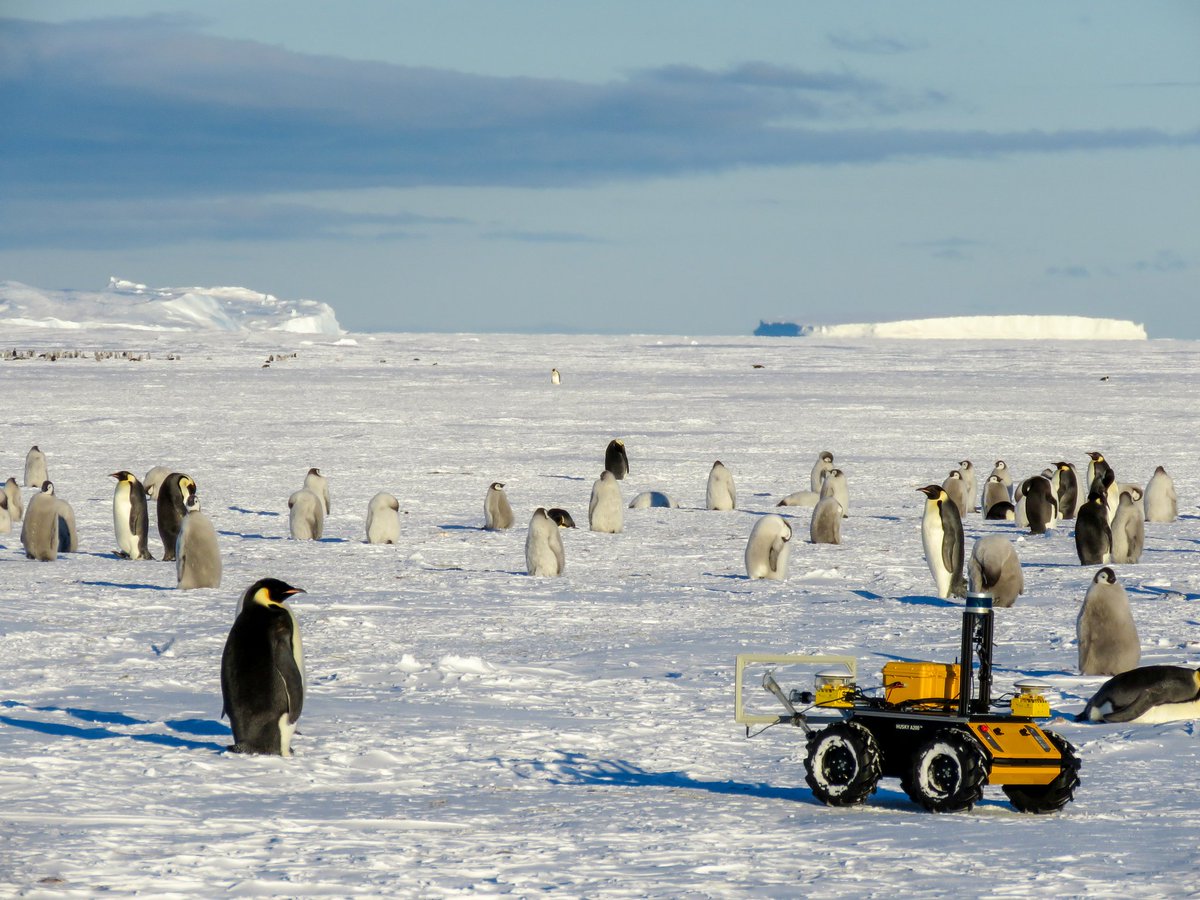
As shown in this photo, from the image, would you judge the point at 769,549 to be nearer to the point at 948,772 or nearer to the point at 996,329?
the point at 948,772

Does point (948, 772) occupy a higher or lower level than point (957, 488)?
lower

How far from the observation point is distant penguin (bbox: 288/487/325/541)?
15.7m

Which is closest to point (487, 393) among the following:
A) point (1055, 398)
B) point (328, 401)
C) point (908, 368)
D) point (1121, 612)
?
point (328, 401)

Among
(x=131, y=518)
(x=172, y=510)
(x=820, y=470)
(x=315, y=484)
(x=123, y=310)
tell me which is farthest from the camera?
(x=123, y=310)

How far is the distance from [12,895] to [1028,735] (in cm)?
337

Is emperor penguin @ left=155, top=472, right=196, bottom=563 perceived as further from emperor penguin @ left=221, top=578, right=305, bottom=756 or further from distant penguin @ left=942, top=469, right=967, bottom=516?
emperor penguin @ left=221, top=578, right=305, bottom=756

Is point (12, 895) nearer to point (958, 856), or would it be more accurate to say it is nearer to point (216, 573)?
point (958, 856)

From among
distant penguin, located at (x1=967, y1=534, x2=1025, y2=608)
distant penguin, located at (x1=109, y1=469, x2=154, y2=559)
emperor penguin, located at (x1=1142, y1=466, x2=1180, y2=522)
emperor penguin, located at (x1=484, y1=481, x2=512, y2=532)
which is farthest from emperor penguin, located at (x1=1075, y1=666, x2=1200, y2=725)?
Answer: emperor penguin, located at (x1=1142, y1=466, x2=1180, y2=522)

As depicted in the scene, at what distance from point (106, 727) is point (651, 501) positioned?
40.6 ft

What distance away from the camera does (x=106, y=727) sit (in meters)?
7.47

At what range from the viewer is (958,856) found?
17.2 ft

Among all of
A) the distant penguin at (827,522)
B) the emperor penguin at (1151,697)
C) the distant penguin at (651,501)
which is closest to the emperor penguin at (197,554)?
the distant penguin at (827,522)

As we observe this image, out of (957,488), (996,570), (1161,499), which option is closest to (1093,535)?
(996,570)

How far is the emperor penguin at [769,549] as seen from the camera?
1326cm
